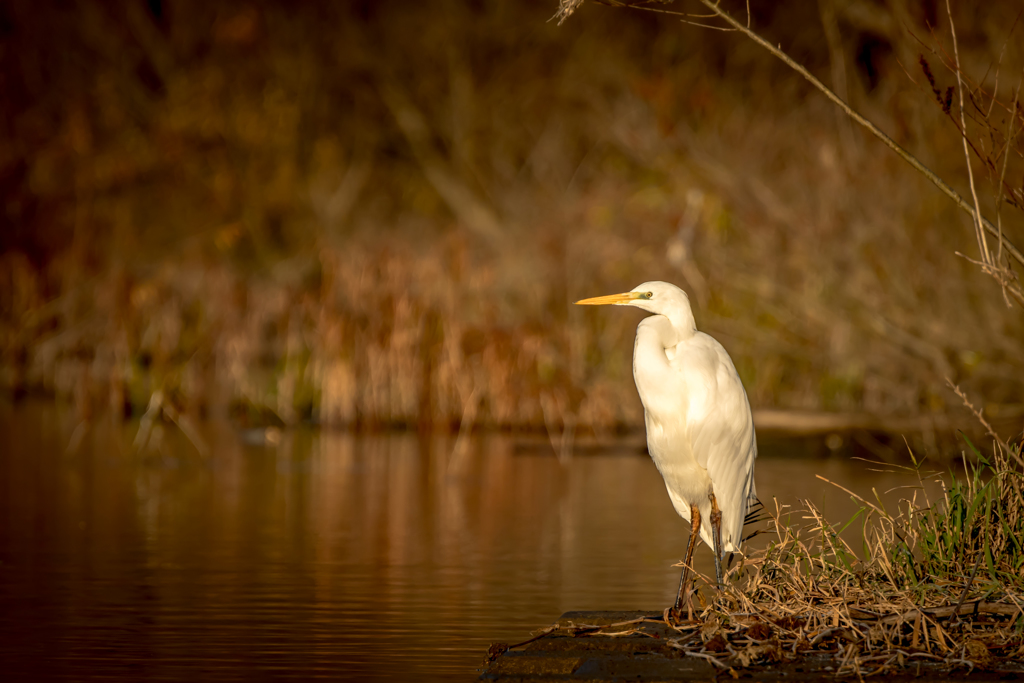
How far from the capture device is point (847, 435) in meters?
13.7

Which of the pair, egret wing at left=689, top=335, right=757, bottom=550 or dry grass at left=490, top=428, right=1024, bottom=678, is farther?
egret wing at left=689, top=335, right=757, bottom=550

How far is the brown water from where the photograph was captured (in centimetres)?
598

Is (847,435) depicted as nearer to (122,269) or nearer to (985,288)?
(985,288)

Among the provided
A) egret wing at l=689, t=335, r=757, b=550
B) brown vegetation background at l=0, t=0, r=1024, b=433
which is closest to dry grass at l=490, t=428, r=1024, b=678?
egret wing at l=689, t=335, r=757, b=550

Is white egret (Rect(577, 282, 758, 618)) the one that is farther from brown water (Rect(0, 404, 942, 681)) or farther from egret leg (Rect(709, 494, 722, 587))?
brown water (Rect(0, 404, 942, 681))

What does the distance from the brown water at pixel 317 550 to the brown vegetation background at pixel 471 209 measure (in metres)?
1.20

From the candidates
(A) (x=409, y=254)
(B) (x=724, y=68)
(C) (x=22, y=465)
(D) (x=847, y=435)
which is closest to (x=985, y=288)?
(D) (x=847, y=435)

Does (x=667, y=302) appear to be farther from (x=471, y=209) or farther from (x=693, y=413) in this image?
(x=471, y=209)

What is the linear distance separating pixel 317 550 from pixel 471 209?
17.1 m

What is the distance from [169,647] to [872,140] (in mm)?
10676

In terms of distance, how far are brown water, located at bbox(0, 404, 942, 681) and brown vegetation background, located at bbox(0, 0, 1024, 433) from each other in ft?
3.95

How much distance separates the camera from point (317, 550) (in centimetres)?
878

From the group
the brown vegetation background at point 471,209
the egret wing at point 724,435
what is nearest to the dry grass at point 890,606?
the egret wing at point 724,435

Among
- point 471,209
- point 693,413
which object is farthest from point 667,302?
point 471,209
